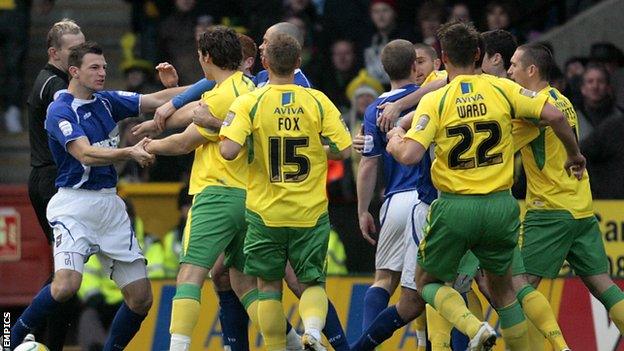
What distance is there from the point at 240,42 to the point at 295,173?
1.04 meters

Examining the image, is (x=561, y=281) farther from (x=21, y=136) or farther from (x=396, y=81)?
(x=21, y=136)

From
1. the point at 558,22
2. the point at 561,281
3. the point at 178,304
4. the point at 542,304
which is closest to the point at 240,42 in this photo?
the point at 178,304

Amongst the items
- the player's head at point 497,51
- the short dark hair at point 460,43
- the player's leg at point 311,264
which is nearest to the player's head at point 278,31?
the short dark hair at point 460,43

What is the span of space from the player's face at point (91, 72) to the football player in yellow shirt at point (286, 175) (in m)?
1.22

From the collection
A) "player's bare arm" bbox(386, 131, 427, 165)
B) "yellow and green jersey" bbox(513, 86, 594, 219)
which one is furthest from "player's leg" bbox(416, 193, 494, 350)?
"yellow and green jersey" bbox(513, 86, 594, 219)

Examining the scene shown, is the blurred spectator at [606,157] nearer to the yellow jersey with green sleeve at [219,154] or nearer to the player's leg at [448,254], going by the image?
the player's leg at [448,254]

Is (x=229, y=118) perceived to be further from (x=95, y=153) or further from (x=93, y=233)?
(x=93, y=233)

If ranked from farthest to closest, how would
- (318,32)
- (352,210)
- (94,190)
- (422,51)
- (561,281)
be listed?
(318,32) → (352,210) → (561,281) → (422,51) → (94,190)

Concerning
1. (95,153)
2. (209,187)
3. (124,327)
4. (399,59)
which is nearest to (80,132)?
(95,153)

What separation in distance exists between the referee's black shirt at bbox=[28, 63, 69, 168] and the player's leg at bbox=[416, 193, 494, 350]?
3.06 meters

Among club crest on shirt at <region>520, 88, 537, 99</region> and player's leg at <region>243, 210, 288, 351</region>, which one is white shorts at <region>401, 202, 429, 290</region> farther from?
club crest on shirt at <region>520, 88, 537, 99</region>

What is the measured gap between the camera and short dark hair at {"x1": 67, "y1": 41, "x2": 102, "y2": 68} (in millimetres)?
11109

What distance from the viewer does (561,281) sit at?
13492 mm

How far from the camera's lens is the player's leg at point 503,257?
10.2 meters
